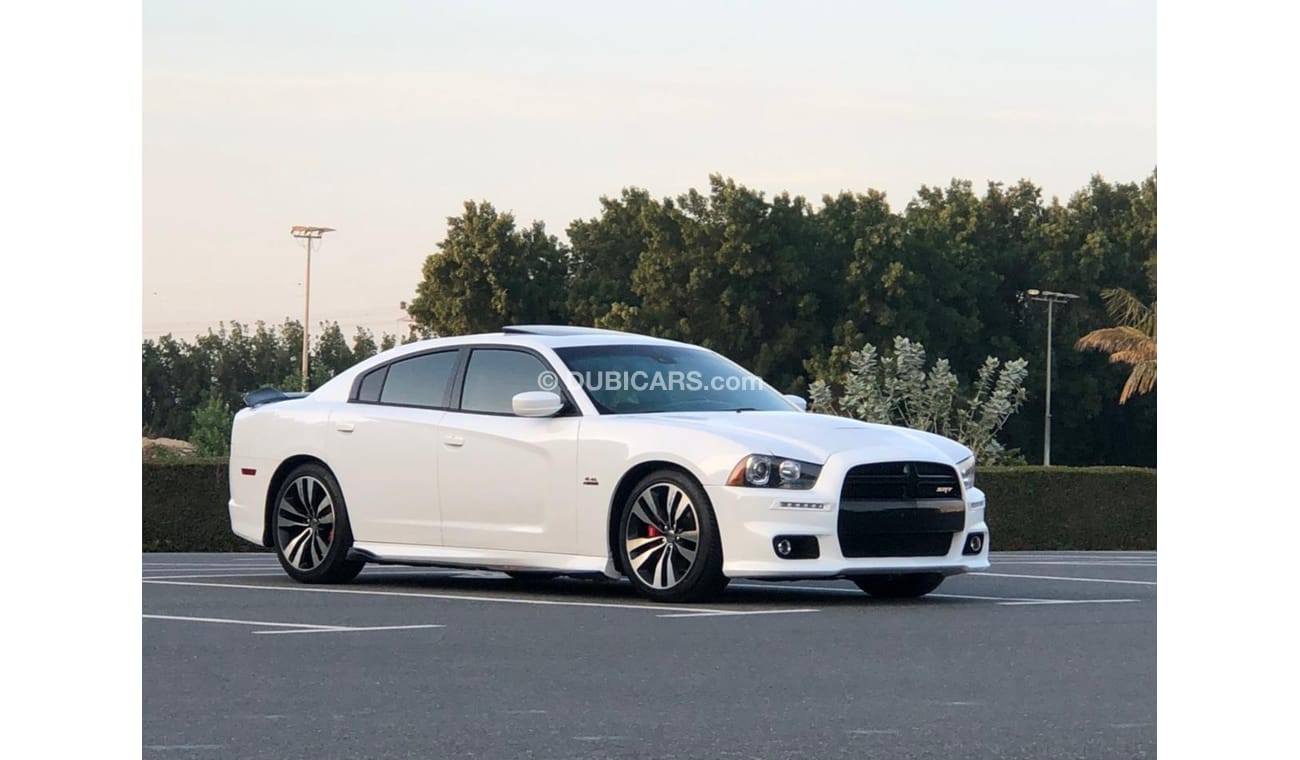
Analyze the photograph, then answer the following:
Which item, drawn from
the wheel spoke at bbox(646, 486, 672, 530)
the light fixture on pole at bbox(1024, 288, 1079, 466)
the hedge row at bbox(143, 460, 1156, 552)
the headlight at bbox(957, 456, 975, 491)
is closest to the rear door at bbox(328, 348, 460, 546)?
the wheel spoke at bbox(646, 486, 672, 530)

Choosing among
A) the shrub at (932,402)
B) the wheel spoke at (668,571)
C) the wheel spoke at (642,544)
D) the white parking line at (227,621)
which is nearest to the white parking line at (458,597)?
the wheel spoke at (668,571)

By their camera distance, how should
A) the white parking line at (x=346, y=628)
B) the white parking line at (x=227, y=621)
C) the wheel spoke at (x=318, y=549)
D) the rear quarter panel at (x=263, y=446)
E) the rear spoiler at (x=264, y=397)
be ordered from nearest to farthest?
the white parking line at (x=346, y=628), the white parking line at (x=227, y=621), the wheel spoke at (x=318, y=549), the rear quarter panel at (x=263, y=446), the rear spoiler at (x=264, y=397)

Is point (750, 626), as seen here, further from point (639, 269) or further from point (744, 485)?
point (639, 269)

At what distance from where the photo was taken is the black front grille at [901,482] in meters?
11.1

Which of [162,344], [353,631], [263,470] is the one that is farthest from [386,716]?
[162,344]

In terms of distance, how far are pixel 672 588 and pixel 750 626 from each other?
1.31m

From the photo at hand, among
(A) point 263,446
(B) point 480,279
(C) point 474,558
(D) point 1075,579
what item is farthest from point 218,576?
(B) point 480,279

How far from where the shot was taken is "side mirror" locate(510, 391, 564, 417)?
11812 millimetres

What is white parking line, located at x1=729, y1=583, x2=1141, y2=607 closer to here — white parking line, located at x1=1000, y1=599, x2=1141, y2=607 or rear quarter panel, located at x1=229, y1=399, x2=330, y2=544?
white parking line, located at x1=1000, y1=599, x2=1141, y2=607

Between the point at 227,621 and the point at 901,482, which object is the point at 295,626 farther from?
the point at 901,482

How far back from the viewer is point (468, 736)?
6.32m

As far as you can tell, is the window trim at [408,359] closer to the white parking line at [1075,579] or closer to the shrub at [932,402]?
the white parking line at [1075,579]

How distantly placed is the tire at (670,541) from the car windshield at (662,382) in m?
0.75

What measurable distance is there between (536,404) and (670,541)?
1219 mm
